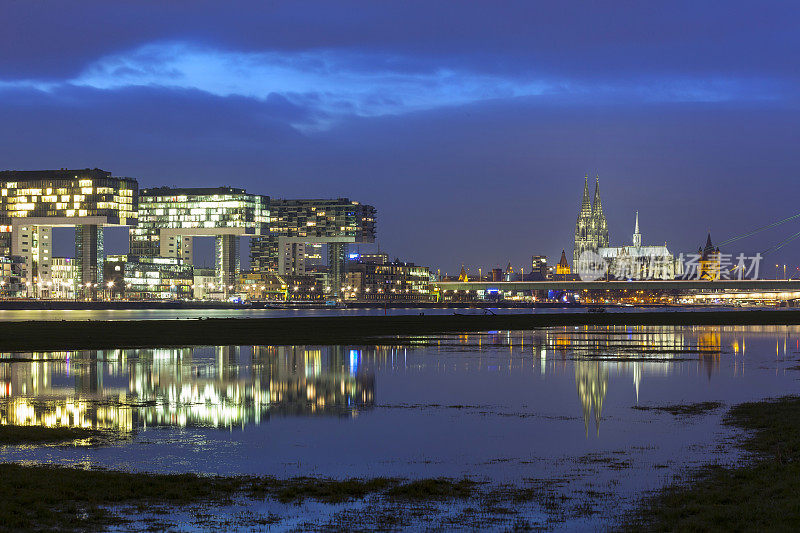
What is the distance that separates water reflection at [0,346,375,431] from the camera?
27903 millimetres

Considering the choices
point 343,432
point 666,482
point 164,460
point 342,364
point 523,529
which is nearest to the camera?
point 523,529

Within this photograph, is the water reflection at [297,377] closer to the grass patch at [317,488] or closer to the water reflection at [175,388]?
the water reflection at [175,388]

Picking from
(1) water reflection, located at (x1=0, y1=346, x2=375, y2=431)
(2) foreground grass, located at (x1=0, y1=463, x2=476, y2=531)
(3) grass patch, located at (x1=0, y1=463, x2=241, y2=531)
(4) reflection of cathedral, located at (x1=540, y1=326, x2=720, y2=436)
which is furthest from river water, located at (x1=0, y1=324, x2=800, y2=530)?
(3) grass patch, located at (x1=0, y1=463, x2=241, y2=531)

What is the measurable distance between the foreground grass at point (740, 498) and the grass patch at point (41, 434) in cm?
1442

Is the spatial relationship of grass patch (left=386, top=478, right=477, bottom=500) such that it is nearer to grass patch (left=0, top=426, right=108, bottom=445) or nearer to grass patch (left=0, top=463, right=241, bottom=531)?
grass patch (left=0, top=463, right=241, bottom=531)

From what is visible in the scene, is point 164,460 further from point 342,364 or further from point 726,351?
point 726,351

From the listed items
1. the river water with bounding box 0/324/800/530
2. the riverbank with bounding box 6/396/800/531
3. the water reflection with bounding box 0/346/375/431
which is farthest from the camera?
the water reflection with bounding box 0/346/375/431

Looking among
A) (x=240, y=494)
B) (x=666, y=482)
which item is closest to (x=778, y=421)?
(x=666, y=482)

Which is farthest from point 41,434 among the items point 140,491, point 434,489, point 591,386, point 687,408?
point 591,386

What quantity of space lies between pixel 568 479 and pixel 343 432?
25.7 ft

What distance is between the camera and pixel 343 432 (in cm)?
2512

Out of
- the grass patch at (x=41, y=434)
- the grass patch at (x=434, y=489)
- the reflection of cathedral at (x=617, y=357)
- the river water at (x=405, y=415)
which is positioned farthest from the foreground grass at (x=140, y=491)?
the reflection of cathedral at (x=617, y=357)

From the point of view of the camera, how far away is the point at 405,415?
1129 inches

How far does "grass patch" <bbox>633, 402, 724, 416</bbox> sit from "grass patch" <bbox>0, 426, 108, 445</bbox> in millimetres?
16667
